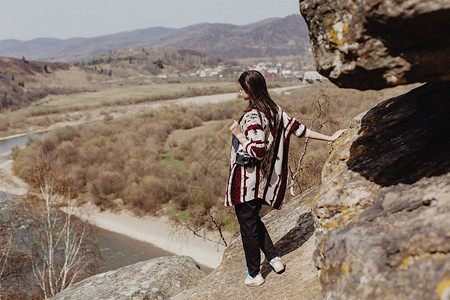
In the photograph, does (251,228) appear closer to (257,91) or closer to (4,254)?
(257,91)

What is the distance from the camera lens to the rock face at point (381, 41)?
7.18ft

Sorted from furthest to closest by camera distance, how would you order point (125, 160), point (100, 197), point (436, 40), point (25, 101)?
point (25, 101), point (125, 160), point (100, 197), point (436, 40)

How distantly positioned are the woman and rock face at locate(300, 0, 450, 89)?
2.92 feet

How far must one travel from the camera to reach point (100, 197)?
97.7ft

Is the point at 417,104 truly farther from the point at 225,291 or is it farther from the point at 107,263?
the point at 107,263

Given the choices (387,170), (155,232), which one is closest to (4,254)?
(155,232)

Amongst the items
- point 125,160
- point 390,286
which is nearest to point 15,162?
point 125,160

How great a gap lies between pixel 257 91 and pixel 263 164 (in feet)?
2.62

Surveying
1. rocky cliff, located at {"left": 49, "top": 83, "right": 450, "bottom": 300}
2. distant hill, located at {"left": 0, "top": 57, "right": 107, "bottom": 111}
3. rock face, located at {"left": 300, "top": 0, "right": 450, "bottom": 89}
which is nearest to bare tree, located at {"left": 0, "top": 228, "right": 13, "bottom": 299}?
rocky cliff, located at {"left": 49, "top": 83, "right": 450, "bottom": 300}

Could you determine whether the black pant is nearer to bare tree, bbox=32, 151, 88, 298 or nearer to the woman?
the woman

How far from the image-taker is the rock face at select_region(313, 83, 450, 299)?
87.9 inches

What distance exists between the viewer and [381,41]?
7.97 ft

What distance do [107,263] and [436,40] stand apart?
21.5m

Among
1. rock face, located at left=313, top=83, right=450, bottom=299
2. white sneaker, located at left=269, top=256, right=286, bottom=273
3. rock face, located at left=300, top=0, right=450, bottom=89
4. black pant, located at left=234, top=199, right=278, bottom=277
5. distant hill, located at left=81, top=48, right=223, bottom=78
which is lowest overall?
white sneaker, located at left=269, top=256, right=286, bottom=273
